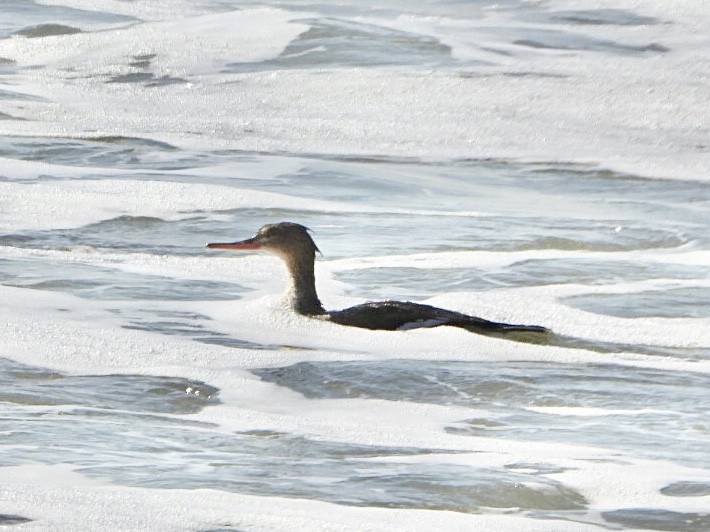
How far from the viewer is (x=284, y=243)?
7.57 meters

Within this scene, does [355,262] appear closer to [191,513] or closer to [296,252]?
[296,252]

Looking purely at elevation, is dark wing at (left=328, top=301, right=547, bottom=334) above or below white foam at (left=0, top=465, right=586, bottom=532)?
below

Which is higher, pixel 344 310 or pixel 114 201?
pixel 114 201

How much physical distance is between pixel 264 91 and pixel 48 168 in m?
3.32

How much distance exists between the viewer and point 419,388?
588 cm

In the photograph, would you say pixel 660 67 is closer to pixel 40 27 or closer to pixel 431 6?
pixel 431 6

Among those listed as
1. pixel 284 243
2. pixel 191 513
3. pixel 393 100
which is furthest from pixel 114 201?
pixel 191 513

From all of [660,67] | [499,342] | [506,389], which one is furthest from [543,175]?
[506,389]

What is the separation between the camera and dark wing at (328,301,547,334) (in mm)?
6750

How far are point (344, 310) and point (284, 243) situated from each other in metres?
0.58

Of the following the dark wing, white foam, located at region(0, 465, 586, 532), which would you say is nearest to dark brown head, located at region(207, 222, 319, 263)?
the dark wing

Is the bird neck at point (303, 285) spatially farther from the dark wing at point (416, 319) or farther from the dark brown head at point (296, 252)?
the dark wing at point (416, 319)

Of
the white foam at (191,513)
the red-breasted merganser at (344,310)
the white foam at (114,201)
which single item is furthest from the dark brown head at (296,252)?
the white foam at (191,513)

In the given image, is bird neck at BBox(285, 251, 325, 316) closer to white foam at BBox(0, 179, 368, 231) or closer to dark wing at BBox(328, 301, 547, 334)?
dark wing at BBox(328, 301, 547, 334)
